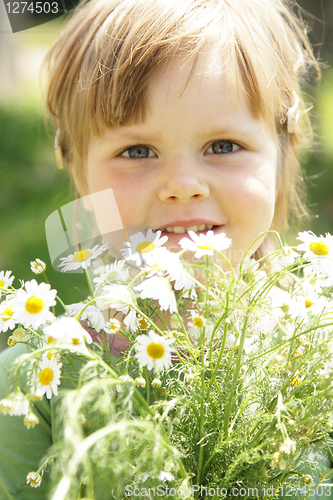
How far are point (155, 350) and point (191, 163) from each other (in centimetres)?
36

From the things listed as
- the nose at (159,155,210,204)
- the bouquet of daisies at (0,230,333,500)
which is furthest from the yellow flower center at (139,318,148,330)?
the nose at (159,155,210,204)

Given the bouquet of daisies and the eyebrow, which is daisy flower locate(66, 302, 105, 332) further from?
the eyebrow

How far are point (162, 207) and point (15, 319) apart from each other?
33 cm

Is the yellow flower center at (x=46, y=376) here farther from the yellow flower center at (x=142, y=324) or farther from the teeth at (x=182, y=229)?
the teeth at (x=182, y=229)

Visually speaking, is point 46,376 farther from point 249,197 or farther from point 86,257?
point 249,197

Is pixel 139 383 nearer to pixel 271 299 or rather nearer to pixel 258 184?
pixel 271 299

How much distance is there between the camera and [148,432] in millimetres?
282

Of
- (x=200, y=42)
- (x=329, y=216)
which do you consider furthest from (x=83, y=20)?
(x=329, y=216)

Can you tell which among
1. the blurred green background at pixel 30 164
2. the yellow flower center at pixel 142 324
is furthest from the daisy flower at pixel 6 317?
the blurred green background at pixel 30 164

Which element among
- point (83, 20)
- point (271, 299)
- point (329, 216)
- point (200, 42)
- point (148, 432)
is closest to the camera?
point (148, 432)

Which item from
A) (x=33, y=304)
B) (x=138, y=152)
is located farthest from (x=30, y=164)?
(x=33, y=304)

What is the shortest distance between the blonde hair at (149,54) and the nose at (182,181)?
85 mm

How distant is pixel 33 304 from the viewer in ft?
1.18

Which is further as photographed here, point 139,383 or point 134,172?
point 134,172
